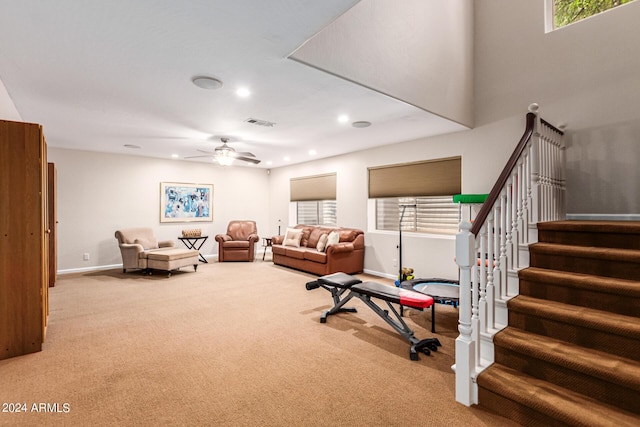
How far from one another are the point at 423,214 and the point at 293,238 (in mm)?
2965

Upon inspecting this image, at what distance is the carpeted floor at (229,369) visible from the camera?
186 centimetres

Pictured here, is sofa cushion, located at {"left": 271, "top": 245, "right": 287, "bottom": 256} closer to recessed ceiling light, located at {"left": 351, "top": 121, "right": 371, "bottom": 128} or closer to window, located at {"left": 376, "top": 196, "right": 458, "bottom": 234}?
window, located at {"left": 376, "top": 196, "right": 458, "bottom": 234}

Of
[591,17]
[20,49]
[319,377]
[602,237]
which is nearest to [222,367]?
[319,377]

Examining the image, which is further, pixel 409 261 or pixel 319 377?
pixel 409 261

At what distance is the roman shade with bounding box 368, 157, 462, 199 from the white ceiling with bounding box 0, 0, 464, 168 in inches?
21.4

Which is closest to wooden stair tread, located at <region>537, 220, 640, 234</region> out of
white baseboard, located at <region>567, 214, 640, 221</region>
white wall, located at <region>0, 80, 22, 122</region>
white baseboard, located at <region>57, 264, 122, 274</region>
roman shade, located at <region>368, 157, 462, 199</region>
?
white baseboard, located at <region>567, 214, 640, 221</region>

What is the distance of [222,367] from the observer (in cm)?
242

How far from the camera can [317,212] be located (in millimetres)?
7699

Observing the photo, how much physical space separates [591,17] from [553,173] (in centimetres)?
211

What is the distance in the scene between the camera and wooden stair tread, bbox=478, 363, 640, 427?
154 cm

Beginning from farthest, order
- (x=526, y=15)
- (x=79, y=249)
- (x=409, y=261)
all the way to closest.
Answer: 1. (x=79, y=249)
2. (x=409, y=261)
3. (x=526, y=15)

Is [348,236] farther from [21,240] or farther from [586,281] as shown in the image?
[21,240]

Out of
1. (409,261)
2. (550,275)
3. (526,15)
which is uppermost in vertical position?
(526,15)

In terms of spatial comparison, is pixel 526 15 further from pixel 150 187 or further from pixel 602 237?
pixel 150 187
